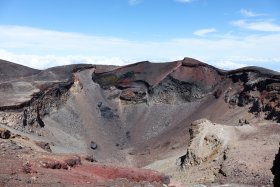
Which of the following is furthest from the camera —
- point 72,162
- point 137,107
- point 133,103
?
point 133,103

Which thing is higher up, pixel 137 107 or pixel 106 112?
pixel 137 107

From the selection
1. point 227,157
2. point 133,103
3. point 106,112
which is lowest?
point 227,157

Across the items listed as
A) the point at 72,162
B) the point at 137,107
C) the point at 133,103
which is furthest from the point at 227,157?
the point at 133,103

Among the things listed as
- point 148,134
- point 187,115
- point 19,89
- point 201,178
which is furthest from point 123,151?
point 201,178

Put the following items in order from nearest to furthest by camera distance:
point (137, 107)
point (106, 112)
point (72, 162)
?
1. point (72, 162)
2. point (106, 112)
3. point (137, 107)

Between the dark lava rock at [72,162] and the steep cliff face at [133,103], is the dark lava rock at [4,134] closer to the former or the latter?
the dark lava rock at [72,162]

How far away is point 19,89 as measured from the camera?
177ft


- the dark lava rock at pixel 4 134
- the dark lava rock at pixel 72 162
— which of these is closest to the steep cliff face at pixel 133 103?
the dark lava rock at pixel 4 134

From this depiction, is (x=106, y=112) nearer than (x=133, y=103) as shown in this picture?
Yes

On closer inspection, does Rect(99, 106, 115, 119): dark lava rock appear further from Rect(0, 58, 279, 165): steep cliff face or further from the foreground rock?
the foreground rock

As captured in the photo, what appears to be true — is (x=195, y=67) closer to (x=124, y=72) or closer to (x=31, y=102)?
(x=124, y=72)

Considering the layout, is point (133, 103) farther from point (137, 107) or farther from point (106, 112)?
point (106, 112)

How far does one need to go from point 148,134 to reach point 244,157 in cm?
2775

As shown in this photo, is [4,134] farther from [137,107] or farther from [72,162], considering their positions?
[137,107]
